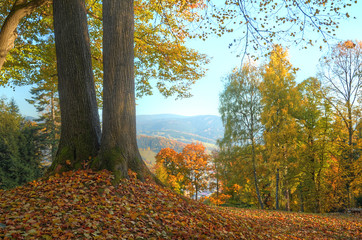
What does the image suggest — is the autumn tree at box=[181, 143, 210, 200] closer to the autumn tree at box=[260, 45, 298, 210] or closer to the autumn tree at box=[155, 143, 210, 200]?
the autumn tree at box=[155, 143, 210, 200]

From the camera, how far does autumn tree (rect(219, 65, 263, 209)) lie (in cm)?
1560

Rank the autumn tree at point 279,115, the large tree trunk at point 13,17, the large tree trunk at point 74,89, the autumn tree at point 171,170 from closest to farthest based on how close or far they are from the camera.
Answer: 1. the large tree trunk at point 74,89
2. the large tree trunk at point 13,17
3. the autumn tree at point 279,115
4. the autumn tree at point 171,170

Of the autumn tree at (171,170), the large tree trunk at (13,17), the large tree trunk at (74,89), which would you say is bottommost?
the autumn tree at (171,170)

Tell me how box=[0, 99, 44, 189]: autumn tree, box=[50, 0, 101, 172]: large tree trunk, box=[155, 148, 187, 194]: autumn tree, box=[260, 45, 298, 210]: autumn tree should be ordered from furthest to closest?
1. box=[155, 148, 187, 194]: autumn tree
2. box=[0, 99, 44, 189]: autumn tree
3. box=[260, 45, 298, 210]: autumn tree
4. box=[50, 0, 101, 172]: large tree trunk

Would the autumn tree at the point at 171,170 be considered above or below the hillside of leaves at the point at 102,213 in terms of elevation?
below

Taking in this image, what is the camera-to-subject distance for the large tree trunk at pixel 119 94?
520 cm

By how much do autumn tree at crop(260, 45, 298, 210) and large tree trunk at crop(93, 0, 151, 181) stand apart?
975 centimetres

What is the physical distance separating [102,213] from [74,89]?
3190mm

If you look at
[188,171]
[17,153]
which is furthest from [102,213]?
[188,171]

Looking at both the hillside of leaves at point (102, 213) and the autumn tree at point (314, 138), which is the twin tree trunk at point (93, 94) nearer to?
the hillside of leaves at point (102, 213)

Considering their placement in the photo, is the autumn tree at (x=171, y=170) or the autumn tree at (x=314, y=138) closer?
the autumn tree at (x=314, y=138)

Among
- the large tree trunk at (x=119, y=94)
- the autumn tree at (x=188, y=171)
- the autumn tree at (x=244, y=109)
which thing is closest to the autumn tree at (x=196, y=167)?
the autumn tree at (x=188, y=171)

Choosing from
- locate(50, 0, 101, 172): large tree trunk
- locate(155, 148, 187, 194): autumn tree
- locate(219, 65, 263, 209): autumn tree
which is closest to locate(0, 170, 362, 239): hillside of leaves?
locate(50, 0, 101, 172): large tree trunk

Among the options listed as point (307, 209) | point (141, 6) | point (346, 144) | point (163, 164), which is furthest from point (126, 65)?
point (163, 164)
